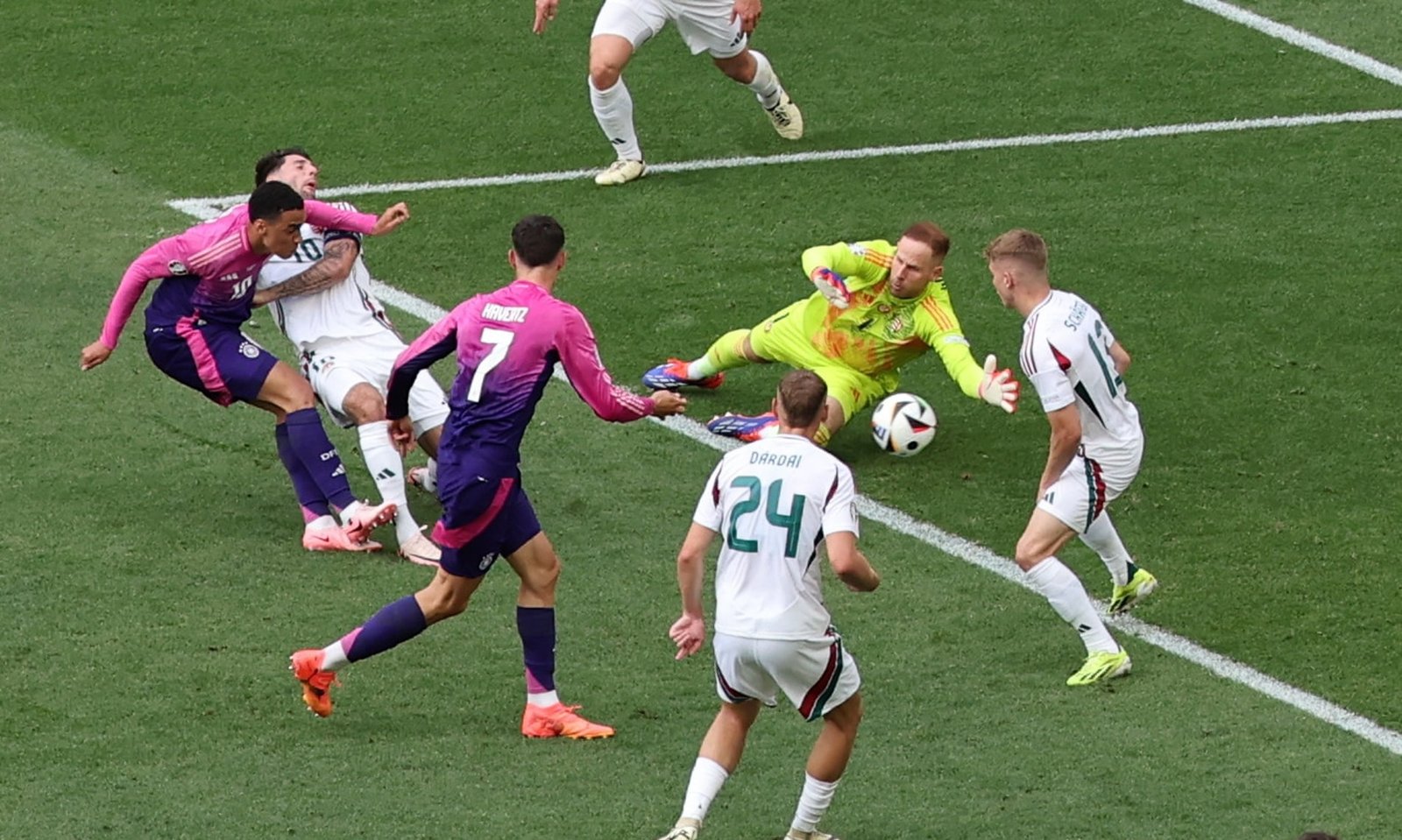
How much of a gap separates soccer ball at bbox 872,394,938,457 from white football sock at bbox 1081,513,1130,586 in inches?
67.2

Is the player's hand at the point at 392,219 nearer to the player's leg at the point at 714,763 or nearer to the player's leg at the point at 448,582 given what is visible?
the player's leg at the point at 448,582

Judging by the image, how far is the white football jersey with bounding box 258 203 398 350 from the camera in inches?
406

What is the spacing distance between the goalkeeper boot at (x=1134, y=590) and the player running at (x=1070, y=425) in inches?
16.7

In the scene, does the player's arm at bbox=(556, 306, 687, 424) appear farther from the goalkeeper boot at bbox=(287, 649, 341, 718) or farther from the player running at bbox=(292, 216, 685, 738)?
the goalkeeper boot at bbox=(287, 649, 341, 718)

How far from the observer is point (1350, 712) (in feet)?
28.1

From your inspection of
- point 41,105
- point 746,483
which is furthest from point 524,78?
point 746,483

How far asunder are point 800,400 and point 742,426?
405 centimetres

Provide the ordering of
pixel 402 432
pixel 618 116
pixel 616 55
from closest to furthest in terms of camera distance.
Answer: pixel 402 432
pixel 616 55
pixel 618 116

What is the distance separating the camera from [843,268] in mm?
10703

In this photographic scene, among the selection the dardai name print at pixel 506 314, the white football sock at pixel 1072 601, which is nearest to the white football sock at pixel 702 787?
the dardai name print at pixel 506 314

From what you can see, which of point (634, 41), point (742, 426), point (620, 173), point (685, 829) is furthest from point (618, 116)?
point (685, 829)

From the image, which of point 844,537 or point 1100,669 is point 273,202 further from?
point 1100,669

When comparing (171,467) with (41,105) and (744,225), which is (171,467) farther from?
(41,105)

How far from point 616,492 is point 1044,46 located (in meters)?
6.93
